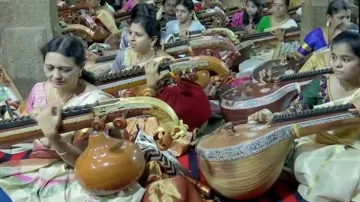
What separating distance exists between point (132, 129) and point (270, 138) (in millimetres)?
991

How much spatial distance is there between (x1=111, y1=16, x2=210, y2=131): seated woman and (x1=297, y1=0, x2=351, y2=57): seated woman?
1.16m

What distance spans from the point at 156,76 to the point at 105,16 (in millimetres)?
3670

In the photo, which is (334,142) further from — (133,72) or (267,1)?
(267,1)

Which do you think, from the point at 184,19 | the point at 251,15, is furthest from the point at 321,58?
the point at 251,15

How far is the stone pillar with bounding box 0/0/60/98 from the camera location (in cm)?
426

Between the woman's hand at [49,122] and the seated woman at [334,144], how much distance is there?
35.6 inches

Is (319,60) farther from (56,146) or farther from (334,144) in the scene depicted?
(56,146)

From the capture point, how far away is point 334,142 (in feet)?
9.03

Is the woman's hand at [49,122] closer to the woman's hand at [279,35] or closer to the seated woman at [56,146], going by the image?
the seated woman at [56,146]

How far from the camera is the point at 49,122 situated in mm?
2426

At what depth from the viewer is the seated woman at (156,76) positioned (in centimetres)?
347

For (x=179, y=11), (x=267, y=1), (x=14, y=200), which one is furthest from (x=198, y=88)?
(x=267, y=1)

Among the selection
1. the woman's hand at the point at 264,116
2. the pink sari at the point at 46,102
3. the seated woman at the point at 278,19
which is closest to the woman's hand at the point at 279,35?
the seated woman at the point at 278,19

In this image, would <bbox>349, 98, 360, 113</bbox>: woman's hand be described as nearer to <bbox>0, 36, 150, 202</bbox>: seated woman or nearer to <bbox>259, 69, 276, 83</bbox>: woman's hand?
<bbox>0, 36, 150, 202</bbox>: seated woman
